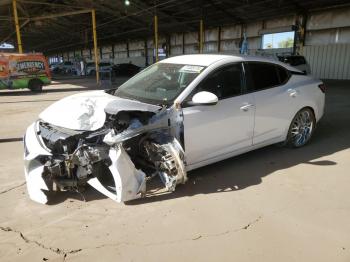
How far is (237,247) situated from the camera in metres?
2.87

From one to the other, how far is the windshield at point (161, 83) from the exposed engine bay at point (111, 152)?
38cm

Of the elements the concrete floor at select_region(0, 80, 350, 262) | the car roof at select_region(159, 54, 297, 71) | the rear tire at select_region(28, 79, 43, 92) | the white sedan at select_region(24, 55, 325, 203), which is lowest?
the concrete floor at select_region(0, 80, 350, 262)

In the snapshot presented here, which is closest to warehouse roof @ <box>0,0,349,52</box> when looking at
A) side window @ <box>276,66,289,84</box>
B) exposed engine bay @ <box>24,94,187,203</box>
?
side window @ <box>276,66,289,84</box>

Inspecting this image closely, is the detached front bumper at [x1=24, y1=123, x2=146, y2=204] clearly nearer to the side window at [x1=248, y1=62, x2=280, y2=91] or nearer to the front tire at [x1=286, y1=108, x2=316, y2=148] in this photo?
the side window at [x1=248, y1=62, x2=280, y2=91]

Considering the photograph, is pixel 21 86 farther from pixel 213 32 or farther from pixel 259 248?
pixel 213 32

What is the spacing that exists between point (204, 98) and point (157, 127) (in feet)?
2.18

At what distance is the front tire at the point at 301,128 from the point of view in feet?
17.6

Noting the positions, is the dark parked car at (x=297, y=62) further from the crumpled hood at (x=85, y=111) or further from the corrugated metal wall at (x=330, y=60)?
the crumpled hood at (x=85, y=111)

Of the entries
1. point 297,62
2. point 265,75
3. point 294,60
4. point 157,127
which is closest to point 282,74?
point 265,75

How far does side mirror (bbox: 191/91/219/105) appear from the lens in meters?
3.83

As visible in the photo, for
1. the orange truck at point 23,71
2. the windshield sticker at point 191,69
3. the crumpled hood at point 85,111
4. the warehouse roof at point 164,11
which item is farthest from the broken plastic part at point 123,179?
the warehouse roof at point 164,11

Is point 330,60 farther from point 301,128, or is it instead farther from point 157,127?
point 157,127

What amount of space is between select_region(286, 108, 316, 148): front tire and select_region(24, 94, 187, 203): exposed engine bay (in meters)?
2.47

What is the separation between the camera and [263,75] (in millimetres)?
4832
